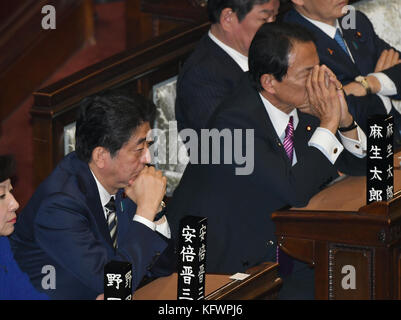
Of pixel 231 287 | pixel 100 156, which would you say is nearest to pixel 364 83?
pixel 100 156

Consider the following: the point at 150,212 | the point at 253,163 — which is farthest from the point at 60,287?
the point at 253,163

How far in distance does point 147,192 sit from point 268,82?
2.54ft

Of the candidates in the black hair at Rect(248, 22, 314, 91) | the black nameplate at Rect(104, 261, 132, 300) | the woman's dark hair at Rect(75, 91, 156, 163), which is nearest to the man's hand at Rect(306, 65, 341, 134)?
the black hair at Rect(248, 22, 314, 91)

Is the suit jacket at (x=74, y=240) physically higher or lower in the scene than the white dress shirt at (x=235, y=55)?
lower

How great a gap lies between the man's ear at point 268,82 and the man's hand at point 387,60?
3.58ft

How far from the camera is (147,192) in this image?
351 cm

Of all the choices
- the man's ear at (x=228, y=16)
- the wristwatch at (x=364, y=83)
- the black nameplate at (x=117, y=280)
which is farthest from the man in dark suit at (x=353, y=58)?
the black nameplate at (x=117, y=280)

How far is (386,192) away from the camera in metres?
3.63

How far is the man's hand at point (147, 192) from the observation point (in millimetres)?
3471

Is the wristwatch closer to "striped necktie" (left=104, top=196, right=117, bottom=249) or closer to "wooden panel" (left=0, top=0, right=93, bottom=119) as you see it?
"striped necktie" (left=104, top=196, right=117, bottom=249)

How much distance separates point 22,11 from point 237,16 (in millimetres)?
2515

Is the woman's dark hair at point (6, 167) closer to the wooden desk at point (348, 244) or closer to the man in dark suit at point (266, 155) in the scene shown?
the man in dark suit at point (266, 155)

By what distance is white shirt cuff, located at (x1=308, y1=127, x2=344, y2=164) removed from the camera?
3887 mm

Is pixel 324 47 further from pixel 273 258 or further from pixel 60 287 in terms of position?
pixel 60 287
